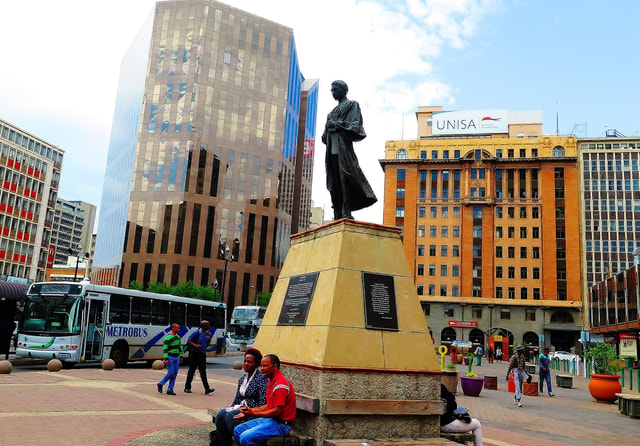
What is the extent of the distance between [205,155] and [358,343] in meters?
70.2

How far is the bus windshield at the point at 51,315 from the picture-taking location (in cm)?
1845

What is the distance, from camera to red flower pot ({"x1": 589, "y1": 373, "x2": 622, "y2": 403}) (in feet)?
59.0

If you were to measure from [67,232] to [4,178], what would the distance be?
4934 inches

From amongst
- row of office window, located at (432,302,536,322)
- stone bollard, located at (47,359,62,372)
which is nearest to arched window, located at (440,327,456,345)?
row of office window, located at (432,302,536,322)

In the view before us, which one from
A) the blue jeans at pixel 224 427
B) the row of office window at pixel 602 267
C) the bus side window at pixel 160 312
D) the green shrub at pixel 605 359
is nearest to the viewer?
the blue jeans at pixel 224 427

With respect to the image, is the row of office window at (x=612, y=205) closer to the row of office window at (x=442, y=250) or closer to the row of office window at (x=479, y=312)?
the row of office window at (x=479, y=312)

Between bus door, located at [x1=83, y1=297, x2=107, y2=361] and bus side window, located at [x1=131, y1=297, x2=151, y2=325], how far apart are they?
156 centimetres

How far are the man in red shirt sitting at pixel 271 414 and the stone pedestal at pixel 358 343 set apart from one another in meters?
0.48

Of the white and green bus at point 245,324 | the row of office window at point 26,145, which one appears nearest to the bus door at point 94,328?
the white and green bus at point 245,324

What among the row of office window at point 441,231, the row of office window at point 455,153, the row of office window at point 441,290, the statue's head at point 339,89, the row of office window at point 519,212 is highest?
the row of office window at point 455,153

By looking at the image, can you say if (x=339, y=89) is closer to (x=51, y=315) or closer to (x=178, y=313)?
(x=51, y=315)

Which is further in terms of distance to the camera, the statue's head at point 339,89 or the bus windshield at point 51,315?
the bus windshield at point 51,315

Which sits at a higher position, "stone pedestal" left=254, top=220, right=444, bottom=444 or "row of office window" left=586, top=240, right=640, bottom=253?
"row of office window" left=586, top=240, right=640, bottom=253

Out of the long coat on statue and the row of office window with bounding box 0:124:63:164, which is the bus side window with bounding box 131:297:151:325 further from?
the row of office window with bounding box 0:124:63:164
